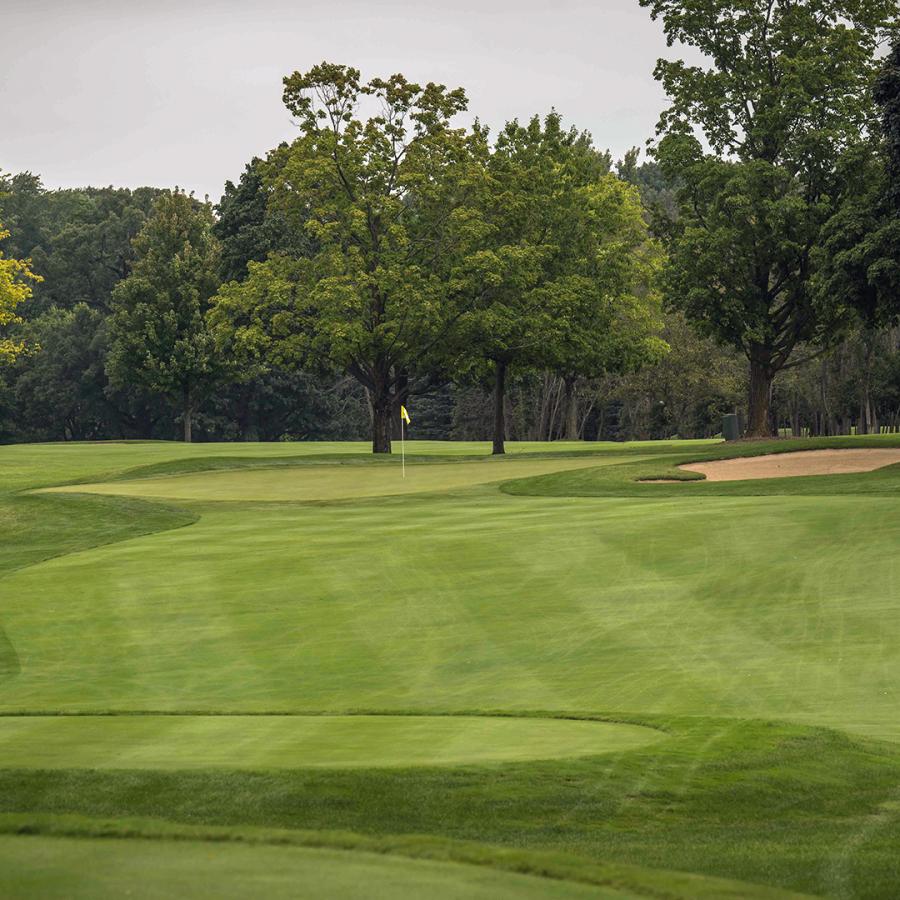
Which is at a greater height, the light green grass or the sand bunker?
the sand bunker

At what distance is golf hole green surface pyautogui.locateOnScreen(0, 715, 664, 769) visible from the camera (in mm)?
9906

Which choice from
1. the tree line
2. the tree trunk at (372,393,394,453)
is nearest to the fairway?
the tree line

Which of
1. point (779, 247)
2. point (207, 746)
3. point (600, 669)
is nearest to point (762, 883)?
point (207, 746)

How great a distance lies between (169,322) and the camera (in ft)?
284

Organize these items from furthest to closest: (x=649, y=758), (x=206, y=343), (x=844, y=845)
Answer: (x=206, y=343)
(x=649, y=758)
(x=844, y=845)

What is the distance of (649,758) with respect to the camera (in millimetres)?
10070

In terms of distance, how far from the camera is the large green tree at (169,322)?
87000 mm

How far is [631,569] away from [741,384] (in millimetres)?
81483

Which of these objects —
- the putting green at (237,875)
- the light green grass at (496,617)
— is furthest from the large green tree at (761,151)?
the putting green at (237,875)

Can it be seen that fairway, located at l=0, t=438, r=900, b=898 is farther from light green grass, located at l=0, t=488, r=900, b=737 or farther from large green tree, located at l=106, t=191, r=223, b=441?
large green tree, located at l=106, t=191, r=223, b=441

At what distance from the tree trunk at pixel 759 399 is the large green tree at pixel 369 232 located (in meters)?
12.1

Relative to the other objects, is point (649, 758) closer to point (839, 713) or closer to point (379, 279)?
point (839, 713)

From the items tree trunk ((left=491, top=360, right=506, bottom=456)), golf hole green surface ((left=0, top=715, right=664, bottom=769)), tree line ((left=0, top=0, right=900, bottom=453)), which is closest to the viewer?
golf hole green surface ((left=0, top=715, right=664, bottom=769))

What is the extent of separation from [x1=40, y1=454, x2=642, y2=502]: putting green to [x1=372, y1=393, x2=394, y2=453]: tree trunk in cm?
906
